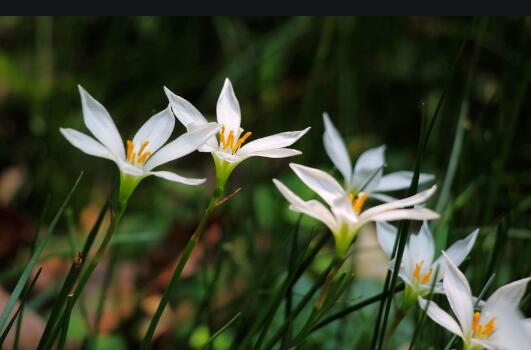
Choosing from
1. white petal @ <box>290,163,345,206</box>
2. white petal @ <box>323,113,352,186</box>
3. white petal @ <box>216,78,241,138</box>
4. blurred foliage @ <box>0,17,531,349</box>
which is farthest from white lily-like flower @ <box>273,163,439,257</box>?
blurred foliage @ <box>0,17,531,349</box>

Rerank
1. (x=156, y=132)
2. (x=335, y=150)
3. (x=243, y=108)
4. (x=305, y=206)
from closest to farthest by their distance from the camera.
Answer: (x=305, y=206), (x=156, y=132), (x=335, y=150), (x=243, y=108)

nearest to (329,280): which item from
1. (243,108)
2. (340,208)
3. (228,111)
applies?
(340,208)

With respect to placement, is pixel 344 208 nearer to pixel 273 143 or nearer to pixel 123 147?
pixel 273 143

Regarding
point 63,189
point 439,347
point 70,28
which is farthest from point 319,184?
point 70,28

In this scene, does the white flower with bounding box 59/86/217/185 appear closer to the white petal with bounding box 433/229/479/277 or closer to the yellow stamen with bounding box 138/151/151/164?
the yellow stamen with bounding box 138/151/151/164

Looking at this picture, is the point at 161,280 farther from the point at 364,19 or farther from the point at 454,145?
the point at 364,19

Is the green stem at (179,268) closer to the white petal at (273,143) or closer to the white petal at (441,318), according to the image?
the white petal at (273,143)

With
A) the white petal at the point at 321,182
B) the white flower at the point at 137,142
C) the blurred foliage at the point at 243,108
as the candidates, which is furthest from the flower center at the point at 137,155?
the blurred foliage at the point at 243,108
